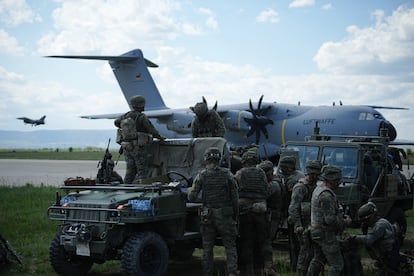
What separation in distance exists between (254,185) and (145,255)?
5.75ft

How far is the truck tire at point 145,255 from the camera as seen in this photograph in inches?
287

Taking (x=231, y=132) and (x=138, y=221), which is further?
(x=231, y=132)

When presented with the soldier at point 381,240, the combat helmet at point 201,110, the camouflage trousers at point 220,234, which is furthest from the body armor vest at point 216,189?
the combat helmet at point 201,110

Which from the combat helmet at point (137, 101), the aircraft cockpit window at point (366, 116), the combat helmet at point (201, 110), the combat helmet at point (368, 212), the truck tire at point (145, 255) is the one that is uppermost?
the aircraft cockpit window at point (366, 116)

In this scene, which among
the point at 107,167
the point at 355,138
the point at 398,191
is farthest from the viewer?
the point at 107,167

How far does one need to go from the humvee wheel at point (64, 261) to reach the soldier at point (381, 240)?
3.71 meters

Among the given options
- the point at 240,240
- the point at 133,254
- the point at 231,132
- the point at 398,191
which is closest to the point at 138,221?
the point at 133,254

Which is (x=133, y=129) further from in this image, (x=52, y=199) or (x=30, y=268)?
(x=52, y=199)

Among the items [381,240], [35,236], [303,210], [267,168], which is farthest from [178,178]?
[35,236]

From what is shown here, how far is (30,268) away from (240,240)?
10.5ft

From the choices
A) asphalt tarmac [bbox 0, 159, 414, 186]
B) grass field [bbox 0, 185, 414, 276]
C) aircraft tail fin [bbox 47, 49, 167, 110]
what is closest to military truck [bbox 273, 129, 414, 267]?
grass field [bbox 0, 185, 414, 276]

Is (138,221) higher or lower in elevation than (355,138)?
lower

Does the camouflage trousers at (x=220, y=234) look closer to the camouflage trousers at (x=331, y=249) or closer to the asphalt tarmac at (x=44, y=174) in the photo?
the camouflage trousers at (x=331, y=249)

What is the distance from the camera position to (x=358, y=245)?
682 cm
